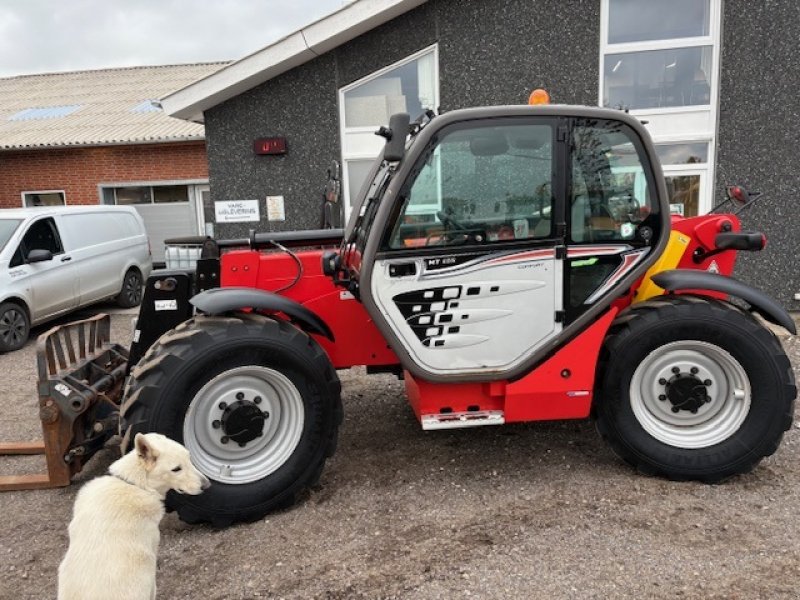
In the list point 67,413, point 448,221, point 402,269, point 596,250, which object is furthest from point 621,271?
point 67,413

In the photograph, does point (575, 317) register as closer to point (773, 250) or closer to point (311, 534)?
point (311, 534)

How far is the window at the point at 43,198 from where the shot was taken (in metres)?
16.0

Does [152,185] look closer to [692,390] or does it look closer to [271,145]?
[271,145]

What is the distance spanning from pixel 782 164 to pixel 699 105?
1.34 meters

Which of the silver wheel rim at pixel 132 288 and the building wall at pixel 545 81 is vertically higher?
the building wall at pixel 545 81

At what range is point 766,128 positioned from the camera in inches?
321

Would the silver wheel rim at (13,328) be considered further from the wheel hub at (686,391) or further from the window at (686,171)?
the window at (686,171)

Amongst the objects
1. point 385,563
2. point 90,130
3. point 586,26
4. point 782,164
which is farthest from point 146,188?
point 385,563

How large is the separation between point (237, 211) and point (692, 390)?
7.14m

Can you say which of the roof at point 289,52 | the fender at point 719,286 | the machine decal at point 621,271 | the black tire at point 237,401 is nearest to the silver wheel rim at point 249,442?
the black tire at point 237,401

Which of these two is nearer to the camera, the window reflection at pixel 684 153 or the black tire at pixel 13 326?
the black tire at pixel 13 326

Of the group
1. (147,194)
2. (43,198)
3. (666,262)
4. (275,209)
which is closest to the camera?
(666,262)

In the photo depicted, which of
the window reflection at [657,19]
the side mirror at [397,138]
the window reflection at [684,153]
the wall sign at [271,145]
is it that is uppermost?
the window reflection at [657,19]

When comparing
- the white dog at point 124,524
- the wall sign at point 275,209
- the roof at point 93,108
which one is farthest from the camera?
the roof at point 93,108
